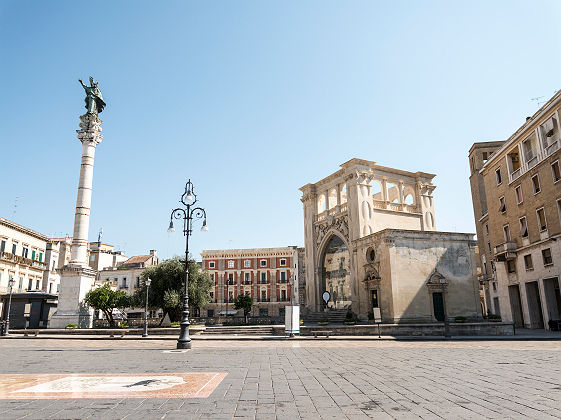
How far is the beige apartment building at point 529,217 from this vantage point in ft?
78.0

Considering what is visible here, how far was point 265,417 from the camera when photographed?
4.69 meters

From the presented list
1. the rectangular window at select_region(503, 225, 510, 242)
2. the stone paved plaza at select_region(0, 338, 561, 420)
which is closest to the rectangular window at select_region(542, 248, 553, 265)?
the rectangular window at select_region(503, 225, 510, 242)

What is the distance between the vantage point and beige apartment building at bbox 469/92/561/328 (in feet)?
78.0

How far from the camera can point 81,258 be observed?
31.4 metres

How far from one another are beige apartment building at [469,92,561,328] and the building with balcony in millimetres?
34788

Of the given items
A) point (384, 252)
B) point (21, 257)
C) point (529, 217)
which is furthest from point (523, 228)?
point (21, 257)

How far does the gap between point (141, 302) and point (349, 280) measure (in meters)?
18.8

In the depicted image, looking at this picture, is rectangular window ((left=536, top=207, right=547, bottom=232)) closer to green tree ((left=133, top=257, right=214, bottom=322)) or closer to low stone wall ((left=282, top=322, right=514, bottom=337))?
low stone wall ((left=282, top=322, right=514, bottom=337))

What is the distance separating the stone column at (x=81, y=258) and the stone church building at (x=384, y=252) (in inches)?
773

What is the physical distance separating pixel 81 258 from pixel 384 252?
23.9 m

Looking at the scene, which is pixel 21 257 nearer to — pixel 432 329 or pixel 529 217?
pixel 432 329

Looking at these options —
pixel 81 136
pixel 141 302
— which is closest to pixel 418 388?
pixel 141 302

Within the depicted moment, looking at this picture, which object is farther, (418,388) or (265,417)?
(418,388)

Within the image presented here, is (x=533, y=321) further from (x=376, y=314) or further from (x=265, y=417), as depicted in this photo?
(x=265, y=417)
